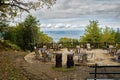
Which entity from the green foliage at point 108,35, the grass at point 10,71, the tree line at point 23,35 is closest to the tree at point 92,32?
the green foliage at point 108,35

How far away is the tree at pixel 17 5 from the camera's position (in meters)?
22.0

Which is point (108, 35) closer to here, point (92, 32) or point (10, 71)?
point (92, 32)

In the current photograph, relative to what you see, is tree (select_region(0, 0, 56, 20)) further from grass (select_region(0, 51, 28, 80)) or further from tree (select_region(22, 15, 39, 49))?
tree (select_region(22, 15, 39, 49))

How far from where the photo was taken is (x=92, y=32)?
188 ft

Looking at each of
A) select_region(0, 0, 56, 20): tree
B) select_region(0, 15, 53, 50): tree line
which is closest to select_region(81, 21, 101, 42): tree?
select_region(0, 15, 53, 50): tree line

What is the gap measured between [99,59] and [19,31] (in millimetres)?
18723

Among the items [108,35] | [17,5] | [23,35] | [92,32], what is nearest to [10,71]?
[17,5]

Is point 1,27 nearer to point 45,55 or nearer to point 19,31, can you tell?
point 19,31

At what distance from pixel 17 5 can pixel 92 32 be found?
35.6 meters

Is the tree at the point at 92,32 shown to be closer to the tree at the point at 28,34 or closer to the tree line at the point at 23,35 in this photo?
the tree at the point at 28,34

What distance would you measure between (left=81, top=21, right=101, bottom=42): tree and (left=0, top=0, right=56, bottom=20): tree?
3289 centimetres

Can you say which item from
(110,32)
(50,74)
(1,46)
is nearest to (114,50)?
(50,74)

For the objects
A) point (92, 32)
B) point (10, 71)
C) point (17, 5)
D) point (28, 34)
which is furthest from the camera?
point (92, 32)

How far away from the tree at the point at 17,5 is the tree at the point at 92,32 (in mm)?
32894
